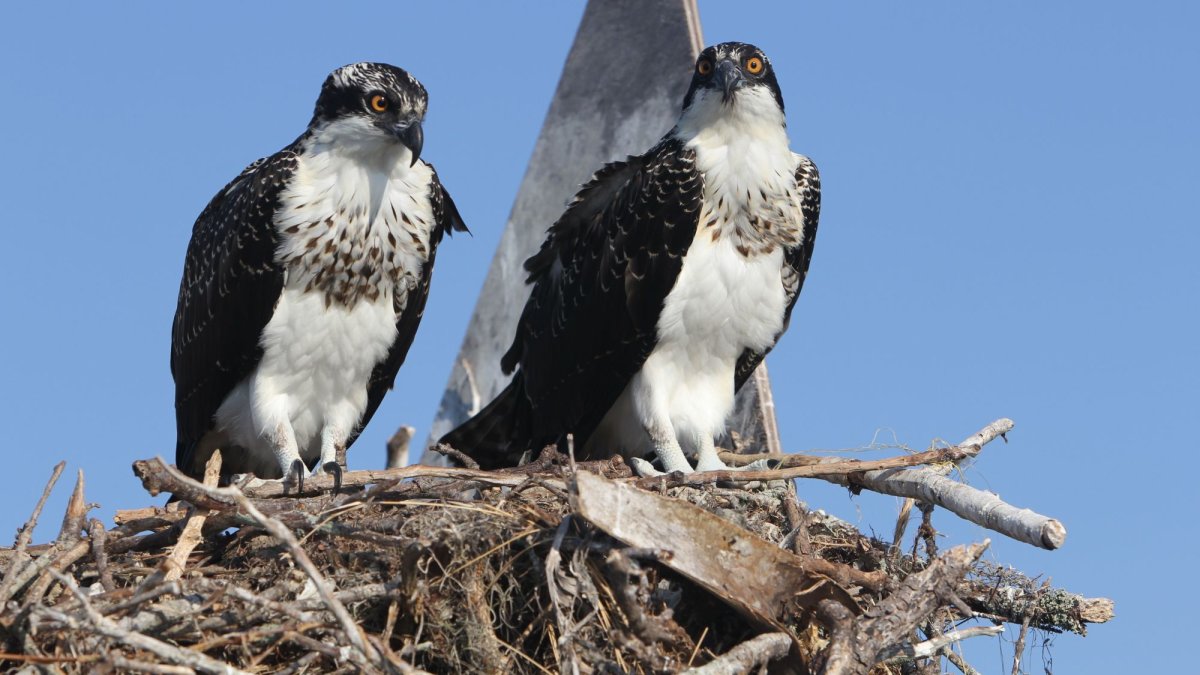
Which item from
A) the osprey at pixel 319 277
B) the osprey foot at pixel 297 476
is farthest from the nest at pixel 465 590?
the osprey at pixel 319 277

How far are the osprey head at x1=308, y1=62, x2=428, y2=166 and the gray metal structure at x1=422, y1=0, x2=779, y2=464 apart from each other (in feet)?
12.1

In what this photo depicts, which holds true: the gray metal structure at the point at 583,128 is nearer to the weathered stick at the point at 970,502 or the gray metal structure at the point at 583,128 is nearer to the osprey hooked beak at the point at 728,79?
the osprey hooked beak at the point at 728,79

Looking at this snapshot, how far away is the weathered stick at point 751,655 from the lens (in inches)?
219

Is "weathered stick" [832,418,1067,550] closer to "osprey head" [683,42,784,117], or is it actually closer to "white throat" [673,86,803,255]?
"white throat" [673,86,803,255]

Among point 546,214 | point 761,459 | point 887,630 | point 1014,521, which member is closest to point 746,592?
point 887,630

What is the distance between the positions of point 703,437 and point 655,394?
1.15 feet

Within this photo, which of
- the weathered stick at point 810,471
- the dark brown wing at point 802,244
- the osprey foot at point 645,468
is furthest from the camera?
the dark brown wing at point 802,244

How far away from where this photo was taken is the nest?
5.57m

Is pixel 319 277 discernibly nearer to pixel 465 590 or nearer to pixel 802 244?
pixel 465 590

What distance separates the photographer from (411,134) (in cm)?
753

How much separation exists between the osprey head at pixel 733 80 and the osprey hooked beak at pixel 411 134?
140 cm

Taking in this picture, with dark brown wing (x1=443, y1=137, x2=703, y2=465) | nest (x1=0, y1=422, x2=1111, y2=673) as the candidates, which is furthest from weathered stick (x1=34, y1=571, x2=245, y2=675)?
dark brown wing (x1=443, y1=137, x2=703, y2=465)

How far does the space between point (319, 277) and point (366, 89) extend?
0.93 metres

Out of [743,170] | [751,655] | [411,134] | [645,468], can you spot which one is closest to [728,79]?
[743,170]
